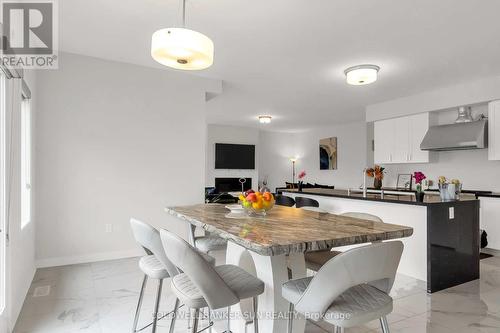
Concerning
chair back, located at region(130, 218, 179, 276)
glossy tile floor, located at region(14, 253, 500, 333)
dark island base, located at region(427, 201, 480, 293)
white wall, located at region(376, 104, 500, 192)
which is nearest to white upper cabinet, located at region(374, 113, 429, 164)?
white wall, located at region(376, 104, 500, 192)

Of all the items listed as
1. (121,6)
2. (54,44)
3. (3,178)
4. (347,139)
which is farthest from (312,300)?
(347,139)

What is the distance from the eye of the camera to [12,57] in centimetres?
211

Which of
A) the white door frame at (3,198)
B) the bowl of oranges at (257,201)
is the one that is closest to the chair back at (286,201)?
the bowl of oranges at (257,201)

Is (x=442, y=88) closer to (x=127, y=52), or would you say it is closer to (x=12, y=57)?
(x=127, y=52)

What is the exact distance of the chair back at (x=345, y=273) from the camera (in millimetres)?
1204

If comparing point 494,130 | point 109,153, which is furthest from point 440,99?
point 109,153

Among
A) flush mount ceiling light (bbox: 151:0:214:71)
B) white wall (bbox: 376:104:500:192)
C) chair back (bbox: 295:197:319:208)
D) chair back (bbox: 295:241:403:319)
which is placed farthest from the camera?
white wall (bbox: 376:104:500:192)

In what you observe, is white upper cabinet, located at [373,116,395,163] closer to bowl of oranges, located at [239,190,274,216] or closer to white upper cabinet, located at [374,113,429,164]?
white upper cabinet, located at [374,113,429,164]

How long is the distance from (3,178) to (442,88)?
5.76 m

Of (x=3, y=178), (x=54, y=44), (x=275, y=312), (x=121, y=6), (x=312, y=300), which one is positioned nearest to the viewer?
(x=312, y=300)

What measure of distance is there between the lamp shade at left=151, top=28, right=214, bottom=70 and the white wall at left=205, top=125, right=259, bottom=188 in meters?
6.71

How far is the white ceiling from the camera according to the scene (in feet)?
8.57

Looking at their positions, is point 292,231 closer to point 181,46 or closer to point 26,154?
point 181,46

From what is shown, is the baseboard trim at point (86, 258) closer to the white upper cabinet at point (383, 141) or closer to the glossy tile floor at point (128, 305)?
the glossy tile floor at point (128, 305)
